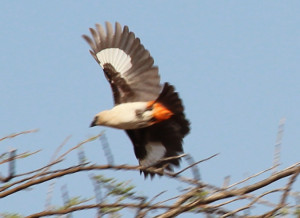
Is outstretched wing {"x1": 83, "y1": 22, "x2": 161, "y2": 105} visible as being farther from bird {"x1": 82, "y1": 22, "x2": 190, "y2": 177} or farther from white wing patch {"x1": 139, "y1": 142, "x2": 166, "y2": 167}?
white wing patch {"x1": 139, "y1": 142, "x2": 166, "y2": 167}

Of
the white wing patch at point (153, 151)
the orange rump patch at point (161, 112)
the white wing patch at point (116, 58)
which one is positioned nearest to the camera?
the orange rump patch at point (161, 112)

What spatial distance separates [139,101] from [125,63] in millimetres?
407

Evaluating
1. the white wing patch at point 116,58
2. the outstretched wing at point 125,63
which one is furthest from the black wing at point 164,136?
the white wing patch at point 116,58

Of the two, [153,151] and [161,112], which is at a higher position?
[161,112]

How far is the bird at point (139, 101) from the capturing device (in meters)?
5.50

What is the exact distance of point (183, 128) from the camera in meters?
5.51

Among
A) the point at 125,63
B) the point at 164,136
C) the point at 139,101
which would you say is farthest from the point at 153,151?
the point at 125,63

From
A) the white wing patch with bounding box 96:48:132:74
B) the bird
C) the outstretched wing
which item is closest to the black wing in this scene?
the bird

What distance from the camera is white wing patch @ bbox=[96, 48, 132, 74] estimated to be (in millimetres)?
5961

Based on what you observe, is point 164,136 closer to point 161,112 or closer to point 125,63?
point 161,112

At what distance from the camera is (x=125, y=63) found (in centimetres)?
596

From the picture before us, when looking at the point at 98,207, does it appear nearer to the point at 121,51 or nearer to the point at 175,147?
the point at 175,147

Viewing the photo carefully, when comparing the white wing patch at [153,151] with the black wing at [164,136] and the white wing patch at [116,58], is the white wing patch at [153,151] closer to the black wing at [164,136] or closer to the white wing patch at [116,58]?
the black wing at [164,136]

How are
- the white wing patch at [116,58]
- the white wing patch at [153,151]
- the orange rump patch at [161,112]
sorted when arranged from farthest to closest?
the white wing patch at [116,58], the white wing patch at [153,151], the orange rump patch at [161,112]
